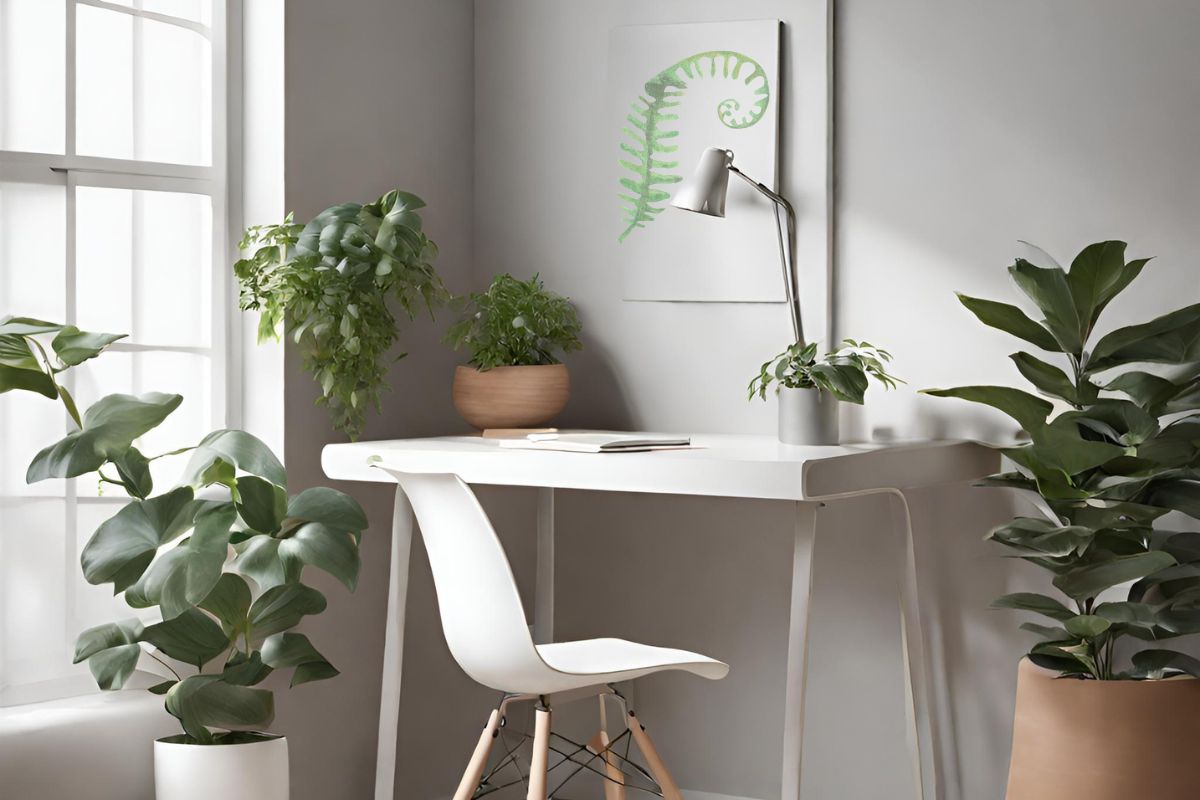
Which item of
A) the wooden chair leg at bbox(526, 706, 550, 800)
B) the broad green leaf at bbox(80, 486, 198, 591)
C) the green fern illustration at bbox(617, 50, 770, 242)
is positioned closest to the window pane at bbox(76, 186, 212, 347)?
the broad green leaf at bbox(80, 486, 198, 591)

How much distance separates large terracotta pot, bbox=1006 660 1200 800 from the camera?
98.7 inches

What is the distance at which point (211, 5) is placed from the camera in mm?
3018

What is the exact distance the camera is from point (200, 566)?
96.0 inches

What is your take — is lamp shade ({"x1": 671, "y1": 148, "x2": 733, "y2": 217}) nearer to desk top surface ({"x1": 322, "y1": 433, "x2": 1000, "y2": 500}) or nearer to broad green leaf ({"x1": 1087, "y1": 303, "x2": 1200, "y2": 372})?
desk top surface ({"x1": 322, "y1": 433, "x2": 1000, "y2": 500})

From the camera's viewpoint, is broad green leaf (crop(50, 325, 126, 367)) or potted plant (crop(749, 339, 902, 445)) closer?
broad green leaf (crop(50, 325, 126, 367))

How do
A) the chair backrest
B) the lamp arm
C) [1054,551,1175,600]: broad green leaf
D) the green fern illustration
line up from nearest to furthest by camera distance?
1. the chair backrest
2. [1054,551,1175,600]: broad green leaf
3. the lamp arm
4. the green fern illustration

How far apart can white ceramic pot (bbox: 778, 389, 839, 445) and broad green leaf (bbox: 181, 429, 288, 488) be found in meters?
1.06

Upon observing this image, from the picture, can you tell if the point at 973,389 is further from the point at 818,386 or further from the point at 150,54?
the point at 150,54

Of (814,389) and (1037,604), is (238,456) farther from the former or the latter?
(1037,604)

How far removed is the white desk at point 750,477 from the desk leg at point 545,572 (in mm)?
447

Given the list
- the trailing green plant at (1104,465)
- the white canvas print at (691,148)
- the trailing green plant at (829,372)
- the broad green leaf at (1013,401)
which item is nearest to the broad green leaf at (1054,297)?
the trailing green plant at (1104,465)

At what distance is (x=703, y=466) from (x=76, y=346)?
3.79 feet

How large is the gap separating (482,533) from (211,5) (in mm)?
1458

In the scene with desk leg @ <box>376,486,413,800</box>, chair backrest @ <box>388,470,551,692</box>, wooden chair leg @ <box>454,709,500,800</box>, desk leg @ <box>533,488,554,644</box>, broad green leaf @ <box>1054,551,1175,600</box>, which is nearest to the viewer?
chair backrest @ <box>388,470,551,692</box>
